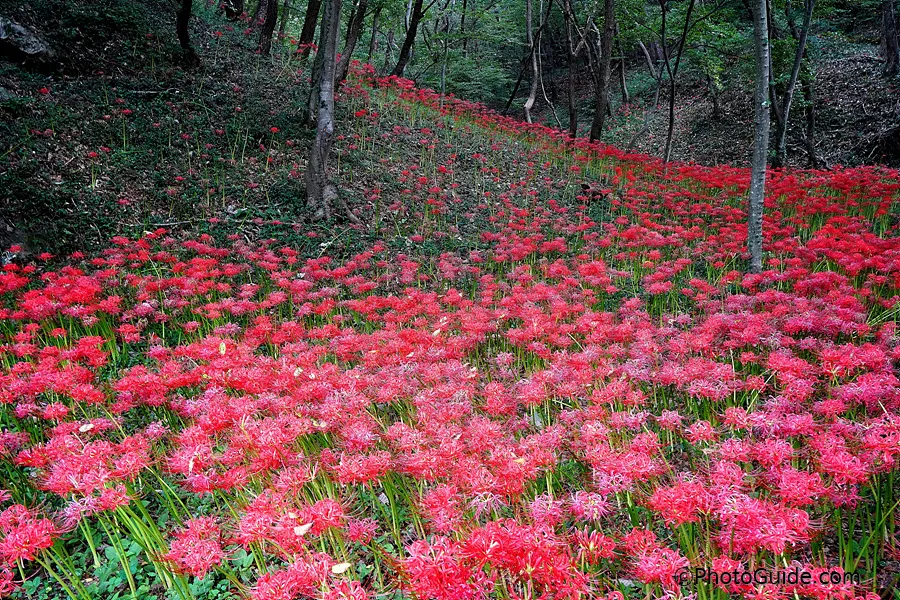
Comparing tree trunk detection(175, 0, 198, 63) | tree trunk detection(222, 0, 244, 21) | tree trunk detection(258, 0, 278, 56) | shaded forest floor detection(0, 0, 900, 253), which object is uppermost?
tree trunk detection(222, 0, 244, 21)

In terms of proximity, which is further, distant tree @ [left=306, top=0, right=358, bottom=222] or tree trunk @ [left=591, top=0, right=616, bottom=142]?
tree trunk @ [left=591, top=0, right=616, bottom=142]

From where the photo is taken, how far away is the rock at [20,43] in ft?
31.5

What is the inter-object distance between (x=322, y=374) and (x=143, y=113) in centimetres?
945

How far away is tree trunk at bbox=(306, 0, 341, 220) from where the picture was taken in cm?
859

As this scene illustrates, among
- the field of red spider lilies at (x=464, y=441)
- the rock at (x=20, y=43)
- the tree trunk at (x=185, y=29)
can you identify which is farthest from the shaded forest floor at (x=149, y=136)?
the field of red spider lilies at (x=464, y=441)

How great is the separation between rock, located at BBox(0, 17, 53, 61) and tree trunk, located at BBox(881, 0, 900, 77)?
71.3 feet

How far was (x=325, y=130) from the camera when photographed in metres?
8.64

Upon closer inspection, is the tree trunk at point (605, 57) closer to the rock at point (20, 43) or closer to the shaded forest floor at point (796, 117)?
the shaded forest floor at point (796, 117)

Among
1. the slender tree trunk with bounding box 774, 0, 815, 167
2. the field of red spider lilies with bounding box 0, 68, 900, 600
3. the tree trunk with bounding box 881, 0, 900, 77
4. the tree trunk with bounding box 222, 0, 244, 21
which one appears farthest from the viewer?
the tree trunk with bounding box 222, 0, 244, 21

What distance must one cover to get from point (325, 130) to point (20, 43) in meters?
6.59

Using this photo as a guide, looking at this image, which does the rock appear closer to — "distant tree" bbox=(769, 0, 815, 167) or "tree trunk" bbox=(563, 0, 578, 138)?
"tree trunk" bbox=(563, 0, 578, 138)

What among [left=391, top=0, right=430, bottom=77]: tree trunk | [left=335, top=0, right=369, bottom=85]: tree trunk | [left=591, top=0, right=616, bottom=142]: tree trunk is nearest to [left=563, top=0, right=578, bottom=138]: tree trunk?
[left=591, top=0, right=616, bottom=142]: tree trunk

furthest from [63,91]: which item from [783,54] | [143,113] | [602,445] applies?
[783,54]

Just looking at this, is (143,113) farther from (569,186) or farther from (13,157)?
(569,186)
